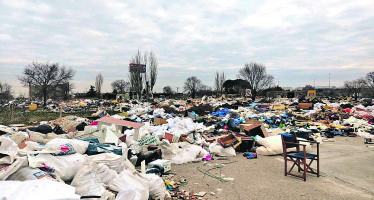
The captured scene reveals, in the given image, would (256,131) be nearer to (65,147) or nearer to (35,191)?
(65,147)

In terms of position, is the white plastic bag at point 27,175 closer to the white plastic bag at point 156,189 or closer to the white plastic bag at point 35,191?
the white plastic bag at point 35,191

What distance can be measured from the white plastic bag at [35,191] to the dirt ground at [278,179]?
7.18 feet

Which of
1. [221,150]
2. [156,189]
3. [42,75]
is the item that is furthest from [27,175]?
[42,75]

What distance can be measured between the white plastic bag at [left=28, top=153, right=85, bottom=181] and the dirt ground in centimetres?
183

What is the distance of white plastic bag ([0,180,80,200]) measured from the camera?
5.77 feet

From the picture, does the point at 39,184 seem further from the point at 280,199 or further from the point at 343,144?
the point at 343,144

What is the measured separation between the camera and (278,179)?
165 inches

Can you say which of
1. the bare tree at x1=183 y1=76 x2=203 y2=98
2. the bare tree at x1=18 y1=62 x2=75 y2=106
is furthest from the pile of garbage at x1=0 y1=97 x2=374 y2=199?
the bare tree at x1=183 y1=76 x2=203 y2=98

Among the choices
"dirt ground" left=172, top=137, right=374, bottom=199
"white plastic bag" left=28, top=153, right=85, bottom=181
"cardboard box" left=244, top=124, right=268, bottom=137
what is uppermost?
"white plastic bag" left=28, top=153, right=85, bottom=181

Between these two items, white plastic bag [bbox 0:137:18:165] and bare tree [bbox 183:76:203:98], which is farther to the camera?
bare tree [bbox 183:76:203:98]

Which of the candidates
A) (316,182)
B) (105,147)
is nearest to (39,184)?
(105,147)

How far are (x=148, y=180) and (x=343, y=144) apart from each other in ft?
21.3

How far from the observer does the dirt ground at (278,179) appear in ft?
11.6

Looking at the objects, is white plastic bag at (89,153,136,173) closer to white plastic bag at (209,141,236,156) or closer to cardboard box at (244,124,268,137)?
white plastic bag at (209,141,236,156)
